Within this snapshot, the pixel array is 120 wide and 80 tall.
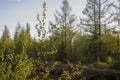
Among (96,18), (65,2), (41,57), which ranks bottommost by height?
(41,57)

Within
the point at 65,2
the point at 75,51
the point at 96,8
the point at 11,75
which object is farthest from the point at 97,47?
the point at 11,75

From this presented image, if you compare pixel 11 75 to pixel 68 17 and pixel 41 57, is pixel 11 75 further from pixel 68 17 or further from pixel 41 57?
pixel 68 17

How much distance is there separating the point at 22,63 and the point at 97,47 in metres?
30.4

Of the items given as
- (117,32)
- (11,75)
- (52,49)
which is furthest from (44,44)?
(117,32)

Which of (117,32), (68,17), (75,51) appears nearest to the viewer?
(117,32)

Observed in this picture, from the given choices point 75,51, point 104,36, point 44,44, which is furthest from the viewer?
point 75,51

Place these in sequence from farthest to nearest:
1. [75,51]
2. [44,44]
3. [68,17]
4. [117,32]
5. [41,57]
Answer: [75,51], [68,17], [117,32], [41,57], [44,44]

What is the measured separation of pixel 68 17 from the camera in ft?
137

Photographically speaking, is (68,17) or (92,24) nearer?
(92,24)

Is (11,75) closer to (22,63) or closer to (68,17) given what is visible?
(22,63)

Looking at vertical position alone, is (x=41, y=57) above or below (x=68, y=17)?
below

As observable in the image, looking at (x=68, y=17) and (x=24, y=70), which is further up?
(x=68, y=17)

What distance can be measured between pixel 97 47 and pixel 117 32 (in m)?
6.09

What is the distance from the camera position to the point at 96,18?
3606cm
